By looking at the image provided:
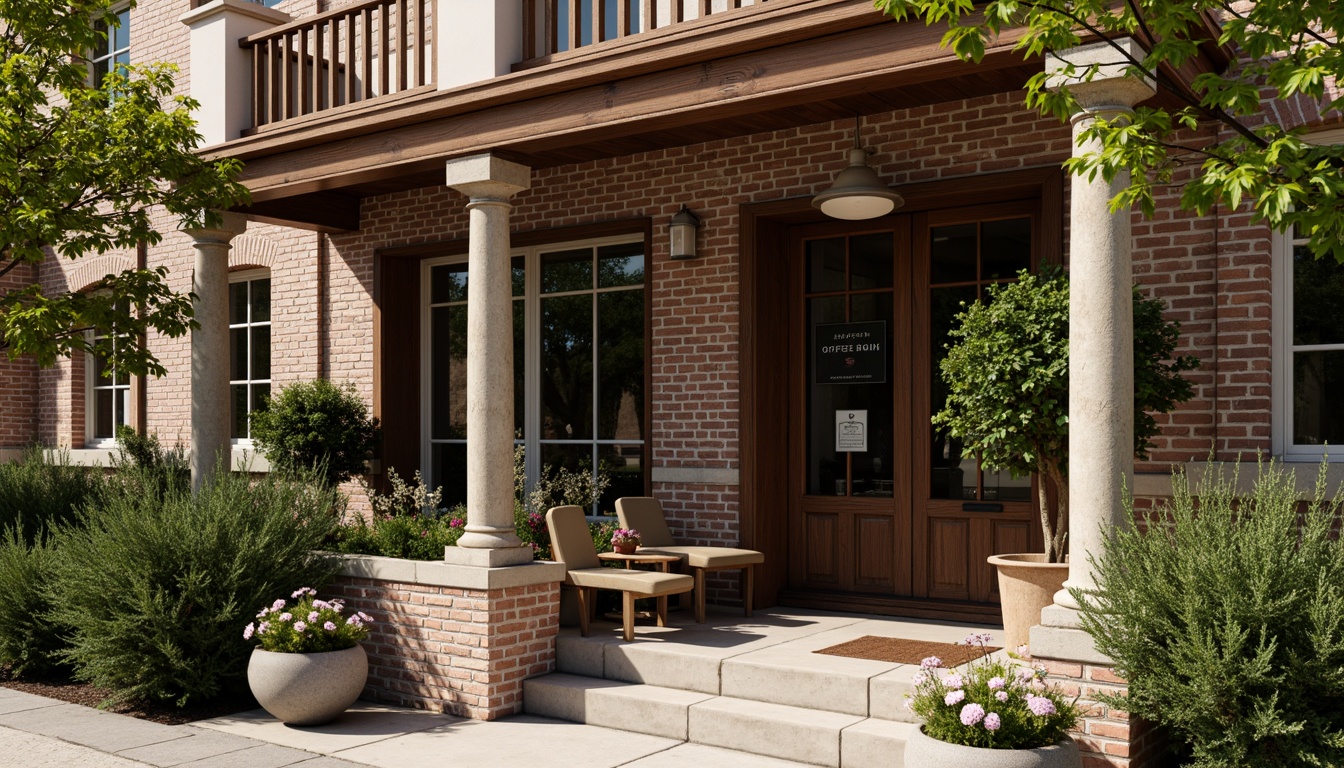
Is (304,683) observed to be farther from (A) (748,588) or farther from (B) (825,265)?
(B) (825,265)

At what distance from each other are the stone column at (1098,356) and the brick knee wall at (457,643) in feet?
10.4

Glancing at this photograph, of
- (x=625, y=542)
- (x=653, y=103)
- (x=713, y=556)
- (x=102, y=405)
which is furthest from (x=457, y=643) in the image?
(x=102, y=405)

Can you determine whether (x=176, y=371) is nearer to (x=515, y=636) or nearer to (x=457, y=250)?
(x=457, y=250)

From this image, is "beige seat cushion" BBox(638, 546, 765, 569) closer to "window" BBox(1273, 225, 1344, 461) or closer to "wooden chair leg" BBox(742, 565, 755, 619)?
"wooden chair leg" BBox(742, 565, 755, 619)

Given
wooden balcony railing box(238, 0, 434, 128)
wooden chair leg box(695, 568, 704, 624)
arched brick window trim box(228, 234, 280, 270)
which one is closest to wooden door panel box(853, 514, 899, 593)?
wooden chair leg box(695, 568, 704, 624)

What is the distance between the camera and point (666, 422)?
8469 mm

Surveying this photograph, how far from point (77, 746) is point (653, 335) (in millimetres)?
4555

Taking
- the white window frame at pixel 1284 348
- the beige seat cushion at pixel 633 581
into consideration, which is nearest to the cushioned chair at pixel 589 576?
the beige seat cushion at pixel 633 581

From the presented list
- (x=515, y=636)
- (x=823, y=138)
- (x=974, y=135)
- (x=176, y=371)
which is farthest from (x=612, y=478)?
(x=176, y=371)

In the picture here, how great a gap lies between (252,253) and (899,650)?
299 inches

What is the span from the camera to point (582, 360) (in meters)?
9.16

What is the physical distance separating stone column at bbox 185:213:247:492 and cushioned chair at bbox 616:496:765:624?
325 cm

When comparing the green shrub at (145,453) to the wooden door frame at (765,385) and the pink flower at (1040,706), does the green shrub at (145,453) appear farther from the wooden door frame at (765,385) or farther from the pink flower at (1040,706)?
the pink flower at (1040,706)

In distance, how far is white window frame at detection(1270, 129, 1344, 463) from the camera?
6109 millimetres
